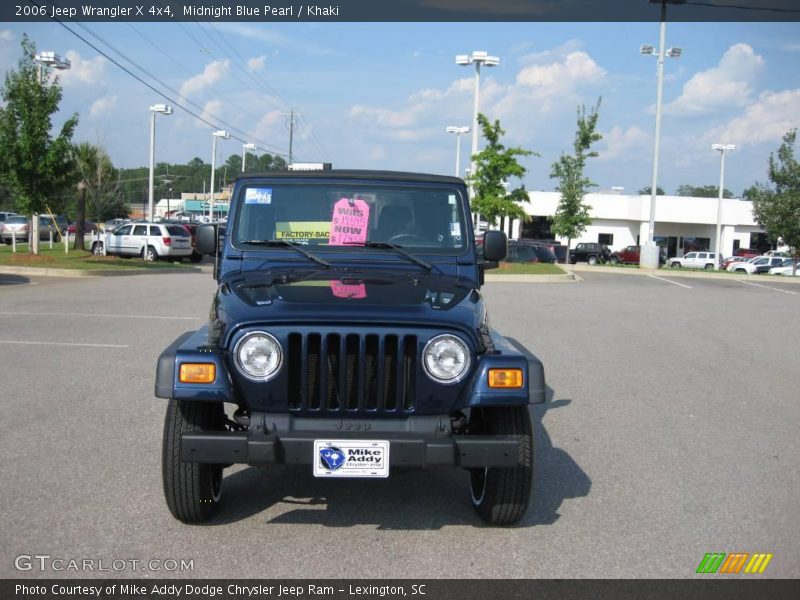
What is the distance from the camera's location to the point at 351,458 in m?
4.21

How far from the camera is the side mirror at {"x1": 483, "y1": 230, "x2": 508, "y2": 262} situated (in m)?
6.09

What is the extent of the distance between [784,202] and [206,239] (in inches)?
1461

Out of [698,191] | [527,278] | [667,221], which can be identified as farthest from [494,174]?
[698,191]

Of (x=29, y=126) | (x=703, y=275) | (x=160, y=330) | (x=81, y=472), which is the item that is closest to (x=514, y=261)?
(x=703, y=275)

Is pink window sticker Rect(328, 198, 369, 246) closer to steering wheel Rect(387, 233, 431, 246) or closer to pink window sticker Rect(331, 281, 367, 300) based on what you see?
steering wheel Rect(387, 233, 431, 246)

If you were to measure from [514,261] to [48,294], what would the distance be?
21314 millimetres

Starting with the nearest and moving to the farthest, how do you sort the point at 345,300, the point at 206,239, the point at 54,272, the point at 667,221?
the point at 345,300 < the point at 206,239 < the point at 54,272 < the point at 667,221

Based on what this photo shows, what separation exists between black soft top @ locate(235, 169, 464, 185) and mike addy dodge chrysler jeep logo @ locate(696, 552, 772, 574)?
2.87m

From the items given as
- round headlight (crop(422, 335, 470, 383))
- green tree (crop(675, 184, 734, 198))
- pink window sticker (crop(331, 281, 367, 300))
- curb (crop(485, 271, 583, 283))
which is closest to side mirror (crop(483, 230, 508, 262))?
pink window sticker (crop(331, 281, 367, 300))

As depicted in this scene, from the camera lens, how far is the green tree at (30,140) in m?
24.5

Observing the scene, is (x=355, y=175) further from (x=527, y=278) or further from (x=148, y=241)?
(x=148, y=241)

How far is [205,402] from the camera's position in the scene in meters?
4.54

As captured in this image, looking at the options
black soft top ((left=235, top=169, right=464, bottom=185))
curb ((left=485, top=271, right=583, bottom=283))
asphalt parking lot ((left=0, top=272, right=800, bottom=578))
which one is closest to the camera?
asphalt parking lot ((left=0, top=272, right=800, bottom=578))
